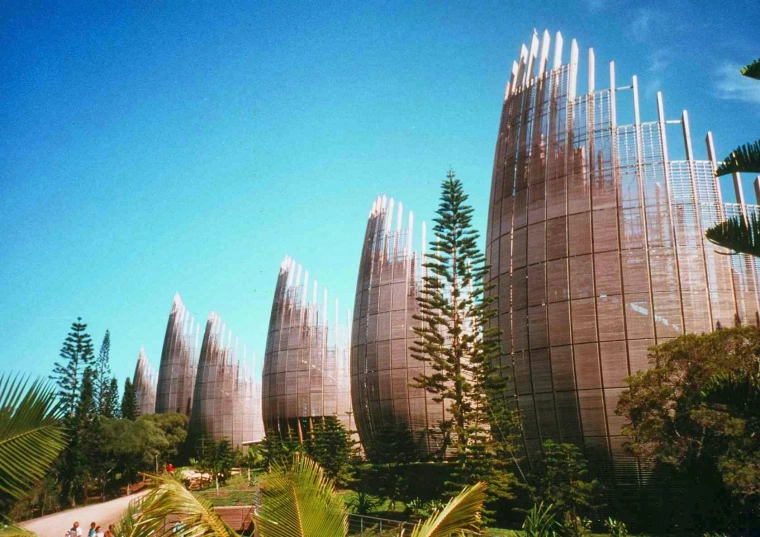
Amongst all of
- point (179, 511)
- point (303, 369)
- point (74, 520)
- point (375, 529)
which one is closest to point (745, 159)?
point (179, 511)

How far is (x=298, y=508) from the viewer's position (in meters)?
3.68

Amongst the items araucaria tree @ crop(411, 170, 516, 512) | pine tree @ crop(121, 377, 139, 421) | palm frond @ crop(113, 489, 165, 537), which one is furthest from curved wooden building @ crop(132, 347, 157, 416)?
palm frond @ crop(113, 489, 165, 537)

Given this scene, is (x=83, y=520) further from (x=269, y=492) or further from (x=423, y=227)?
(x=269, y=492)

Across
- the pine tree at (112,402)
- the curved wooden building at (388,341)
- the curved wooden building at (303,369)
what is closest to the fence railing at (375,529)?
the curved wooden building at (388,341)

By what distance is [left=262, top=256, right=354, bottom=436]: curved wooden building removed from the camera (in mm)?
31281

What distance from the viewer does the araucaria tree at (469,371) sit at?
51.9 feet

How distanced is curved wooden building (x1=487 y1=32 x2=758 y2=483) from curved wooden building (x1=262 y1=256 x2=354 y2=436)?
14637mm

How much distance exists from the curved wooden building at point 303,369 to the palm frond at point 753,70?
26689mm

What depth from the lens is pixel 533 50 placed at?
2088cm

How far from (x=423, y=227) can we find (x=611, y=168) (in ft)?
36.2

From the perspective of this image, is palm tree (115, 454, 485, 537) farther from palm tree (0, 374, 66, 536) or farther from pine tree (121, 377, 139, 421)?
pine tree (121, 377, 139, 421)

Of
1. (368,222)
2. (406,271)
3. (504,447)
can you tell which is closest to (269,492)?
(504,447)

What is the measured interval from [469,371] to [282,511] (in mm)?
15489

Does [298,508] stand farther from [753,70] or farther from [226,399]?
[226,399]
